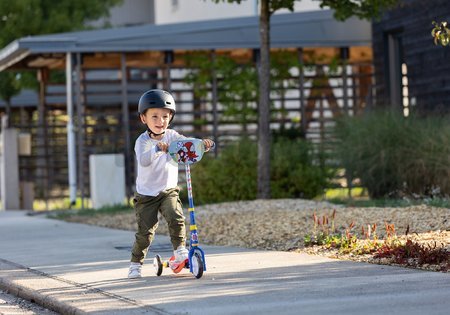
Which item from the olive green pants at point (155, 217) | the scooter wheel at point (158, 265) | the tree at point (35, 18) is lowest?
the scooter wheel at point (158, 265)

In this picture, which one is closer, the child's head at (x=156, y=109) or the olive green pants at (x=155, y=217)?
the child's head at (x=156, y=109)

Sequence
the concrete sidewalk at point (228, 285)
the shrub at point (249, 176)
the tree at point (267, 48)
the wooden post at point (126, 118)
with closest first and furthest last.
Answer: the concrete sidewalk at point (228, 285)
the tree at point (267, 48)
the shrub at point (249, 176)
the wooden post at point (126, 118)

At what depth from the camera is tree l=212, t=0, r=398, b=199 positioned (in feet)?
57.9

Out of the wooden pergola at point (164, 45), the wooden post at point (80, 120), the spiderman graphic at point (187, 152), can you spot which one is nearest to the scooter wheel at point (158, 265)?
the spiderman graphic at point (187, 152)

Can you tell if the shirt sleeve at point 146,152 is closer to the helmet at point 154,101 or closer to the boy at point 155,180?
the boy at point 155,180

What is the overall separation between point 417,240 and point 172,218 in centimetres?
259

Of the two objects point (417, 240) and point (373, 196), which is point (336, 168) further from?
point (417, 240)

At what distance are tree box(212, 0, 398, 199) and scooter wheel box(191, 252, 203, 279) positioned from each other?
8.64m

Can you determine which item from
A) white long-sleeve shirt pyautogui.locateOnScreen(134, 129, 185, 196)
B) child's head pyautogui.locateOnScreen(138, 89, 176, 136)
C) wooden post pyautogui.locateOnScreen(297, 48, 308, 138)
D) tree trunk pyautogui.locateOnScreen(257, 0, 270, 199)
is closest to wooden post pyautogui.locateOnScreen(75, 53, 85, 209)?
wooden post pyautogui.locateOnScreen(297, 48, 308, 138)

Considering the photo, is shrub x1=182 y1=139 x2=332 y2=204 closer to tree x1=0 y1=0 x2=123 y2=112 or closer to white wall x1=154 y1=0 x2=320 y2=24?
white wall x1=154 y1=0 x2=320 y2=24

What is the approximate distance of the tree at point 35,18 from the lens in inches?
1203

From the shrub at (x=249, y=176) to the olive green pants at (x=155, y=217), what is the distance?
9.75 m

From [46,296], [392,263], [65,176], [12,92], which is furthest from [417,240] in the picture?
[12,92]

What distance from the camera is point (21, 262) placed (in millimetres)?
11664
